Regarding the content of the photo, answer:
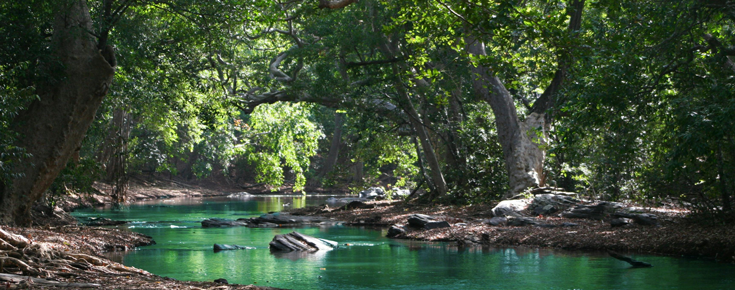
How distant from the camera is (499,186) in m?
21.7

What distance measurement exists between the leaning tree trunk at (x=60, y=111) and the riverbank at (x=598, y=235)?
26.1 feet

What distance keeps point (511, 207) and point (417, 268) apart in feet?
24.7

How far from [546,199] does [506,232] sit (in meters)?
3.31

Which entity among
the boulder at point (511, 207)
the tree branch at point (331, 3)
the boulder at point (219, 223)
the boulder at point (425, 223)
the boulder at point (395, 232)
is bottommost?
the boulder at point (395, 232)

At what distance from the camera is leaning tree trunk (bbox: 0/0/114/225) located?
11891 mm

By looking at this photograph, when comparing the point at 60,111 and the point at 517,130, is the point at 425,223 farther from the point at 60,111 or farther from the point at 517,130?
the point at 60,111

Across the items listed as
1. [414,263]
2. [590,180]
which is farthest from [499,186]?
[414,263]

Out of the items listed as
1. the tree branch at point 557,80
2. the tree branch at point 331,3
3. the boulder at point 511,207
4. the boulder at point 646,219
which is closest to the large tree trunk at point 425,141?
the tree branch at point 557,80

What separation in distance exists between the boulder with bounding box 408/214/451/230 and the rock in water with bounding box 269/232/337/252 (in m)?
3.32

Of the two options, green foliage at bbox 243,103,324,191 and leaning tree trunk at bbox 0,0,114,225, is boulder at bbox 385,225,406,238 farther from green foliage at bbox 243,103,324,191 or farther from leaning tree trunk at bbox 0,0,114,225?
green foliage at bbox 243,103,324,191

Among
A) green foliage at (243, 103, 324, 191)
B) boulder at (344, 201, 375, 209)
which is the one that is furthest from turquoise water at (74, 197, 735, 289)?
green foliage at (243, 103, 324, 191)

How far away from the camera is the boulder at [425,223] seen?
16.6 meters

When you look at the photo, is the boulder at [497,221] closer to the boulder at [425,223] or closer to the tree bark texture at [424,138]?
the boulder at [425,223]

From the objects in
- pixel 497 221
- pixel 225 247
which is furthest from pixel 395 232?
pixel 225 247
